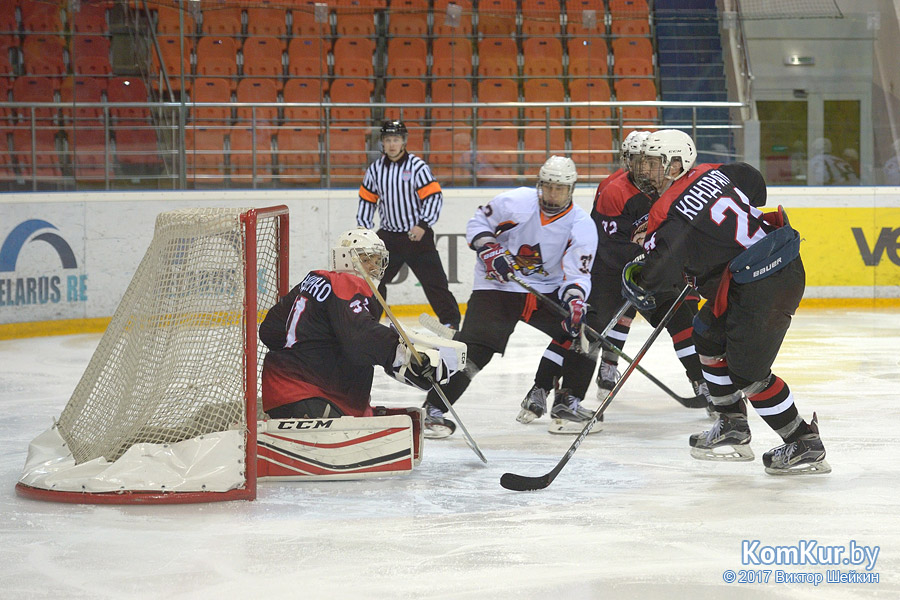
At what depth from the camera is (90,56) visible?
24.5ft

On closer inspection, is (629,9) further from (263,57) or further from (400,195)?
(400,195)

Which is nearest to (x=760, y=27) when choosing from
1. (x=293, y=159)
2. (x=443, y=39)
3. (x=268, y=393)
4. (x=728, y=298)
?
(x=443, y=39)

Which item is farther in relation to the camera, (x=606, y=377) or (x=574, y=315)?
(x=606, y=377)

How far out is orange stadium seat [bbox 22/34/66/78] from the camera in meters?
7.26

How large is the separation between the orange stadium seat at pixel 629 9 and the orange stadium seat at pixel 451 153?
1660mm

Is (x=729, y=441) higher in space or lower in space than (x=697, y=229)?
lower

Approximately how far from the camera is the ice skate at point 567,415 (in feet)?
13.4

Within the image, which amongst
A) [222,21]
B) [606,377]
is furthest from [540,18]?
[606,377]

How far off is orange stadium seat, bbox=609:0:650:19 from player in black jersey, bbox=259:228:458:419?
588 cm

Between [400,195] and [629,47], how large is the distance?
125 inches

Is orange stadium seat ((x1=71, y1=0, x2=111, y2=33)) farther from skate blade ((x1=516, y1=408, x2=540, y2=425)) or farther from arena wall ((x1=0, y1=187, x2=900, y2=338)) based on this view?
skate blade ((x1=516, y1=408, x2=540, y2=425))

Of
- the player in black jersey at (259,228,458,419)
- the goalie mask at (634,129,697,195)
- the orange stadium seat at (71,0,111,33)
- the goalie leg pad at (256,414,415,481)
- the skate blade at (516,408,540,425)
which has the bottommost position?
the skate blade at (516,408,540,425)

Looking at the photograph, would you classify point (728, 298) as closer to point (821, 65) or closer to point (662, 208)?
point (662, 208)

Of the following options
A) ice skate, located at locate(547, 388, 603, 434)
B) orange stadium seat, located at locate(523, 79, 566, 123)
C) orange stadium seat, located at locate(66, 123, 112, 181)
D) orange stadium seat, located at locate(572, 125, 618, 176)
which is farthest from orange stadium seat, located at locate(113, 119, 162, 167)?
ice skate, located at locate(547, 388, 603, 434)
